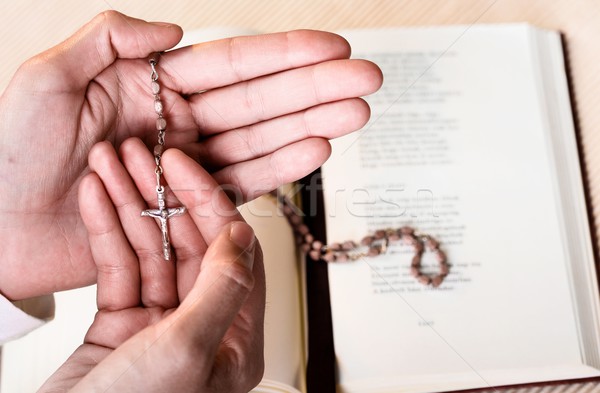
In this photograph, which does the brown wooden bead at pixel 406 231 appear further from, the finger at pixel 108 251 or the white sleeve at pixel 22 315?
the white sleeve at pixel 22 315

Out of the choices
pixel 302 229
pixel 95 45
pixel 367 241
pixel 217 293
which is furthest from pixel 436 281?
pixel 95 45

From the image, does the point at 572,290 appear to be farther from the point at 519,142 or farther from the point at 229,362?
the point at 229,362

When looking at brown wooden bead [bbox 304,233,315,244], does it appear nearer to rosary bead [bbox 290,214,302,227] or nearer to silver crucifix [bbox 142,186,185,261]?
rosary bead [bbox 290,214,302,227]

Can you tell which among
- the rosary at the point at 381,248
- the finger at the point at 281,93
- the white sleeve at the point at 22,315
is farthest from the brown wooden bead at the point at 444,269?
the white sleeve at the point at 22,315

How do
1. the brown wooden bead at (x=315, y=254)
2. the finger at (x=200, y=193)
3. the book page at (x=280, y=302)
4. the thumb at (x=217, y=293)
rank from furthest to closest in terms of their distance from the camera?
the brown wooden bead at (x=315, y=254)
the book page at (x=280, y=302)
the finger at (x=200, y=193)
the thumb at (x=217, y=293)

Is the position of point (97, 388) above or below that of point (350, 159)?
below

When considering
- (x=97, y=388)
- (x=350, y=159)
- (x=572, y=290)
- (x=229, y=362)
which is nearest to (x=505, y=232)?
(x=572, y=290)
